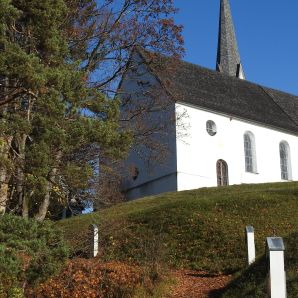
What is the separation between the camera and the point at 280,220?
56.1ft

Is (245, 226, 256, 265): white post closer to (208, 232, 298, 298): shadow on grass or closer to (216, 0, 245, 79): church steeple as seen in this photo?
(208, 232, 298, 298): shadow on grass

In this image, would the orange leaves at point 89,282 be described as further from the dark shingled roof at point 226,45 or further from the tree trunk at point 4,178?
the dark shingled roof at point 226,45

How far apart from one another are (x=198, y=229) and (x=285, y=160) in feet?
77.5

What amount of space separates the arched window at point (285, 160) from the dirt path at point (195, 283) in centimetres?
2543

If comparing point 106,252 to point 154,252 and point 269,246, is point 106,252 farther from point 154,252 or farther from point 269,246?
point 269,246

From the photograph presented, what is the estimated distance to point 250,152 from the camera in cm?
3688

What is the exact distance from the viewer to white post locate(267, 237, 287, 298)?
25.8 ft

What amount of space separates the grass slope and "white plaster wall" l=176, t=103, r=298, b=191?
12541 millimetres

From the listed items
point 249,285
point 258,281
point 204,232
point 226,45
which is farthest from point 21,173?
point 226,45

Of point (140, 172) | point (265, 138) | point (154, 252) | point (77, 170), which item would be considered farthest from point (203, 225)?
point (265, 138)

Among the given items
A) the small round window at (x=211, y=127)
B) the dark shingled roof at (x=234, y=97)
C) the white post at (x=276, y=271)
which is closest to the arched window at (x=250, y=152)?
the dark shingled roof at (x=234, y=97)

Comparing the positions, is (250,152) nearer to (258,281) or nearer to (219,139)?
(219,139)

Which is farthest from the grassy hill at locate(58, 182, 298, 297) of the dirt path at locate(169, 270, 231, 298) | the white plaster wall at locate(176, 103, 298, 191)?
the white plaster wall at locate(176, 103, 298, 191)

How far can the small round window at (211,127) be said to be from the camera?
34.7m
